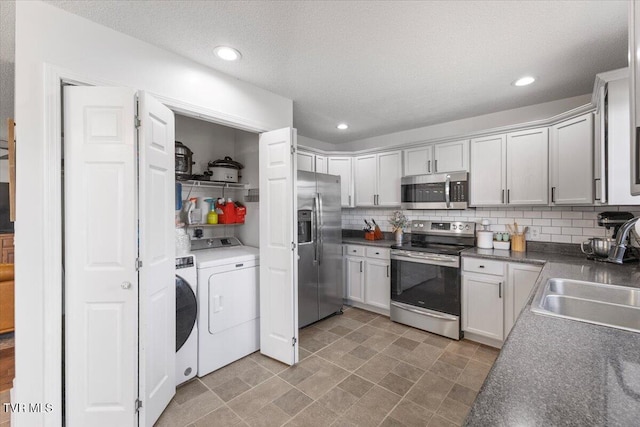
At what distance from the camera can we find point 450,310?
302cm

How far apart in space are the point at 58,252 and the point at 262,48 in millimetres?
1814

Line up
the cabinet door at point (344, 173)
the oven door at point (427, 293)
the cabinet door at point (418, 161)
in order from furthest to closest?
the cabinet door at point (344, 173)
the cabinet door at point (418, 161)
the oven door at point (427, 293)

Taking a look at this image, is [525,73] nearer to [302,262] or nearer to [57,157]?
[302,262]

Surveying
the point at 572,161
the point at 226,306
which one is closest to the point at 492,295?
the point at 572,161

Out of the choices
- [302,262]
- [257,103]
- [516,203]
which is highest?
[257,103]

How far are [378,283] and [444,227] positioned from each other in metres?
1.12

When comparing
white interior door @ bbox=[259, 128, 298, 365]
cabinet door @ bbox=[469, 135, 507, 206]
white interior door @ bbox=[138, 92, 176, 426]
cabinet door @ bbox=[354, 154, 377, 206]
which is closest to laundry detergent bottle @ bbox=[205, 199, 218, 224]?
white interior door @ bbox=[259, 128, 298, 365]

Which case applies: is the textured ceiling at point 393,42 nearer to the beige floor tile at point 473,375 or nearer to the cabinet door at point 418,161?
the cabinet door at point 418,161

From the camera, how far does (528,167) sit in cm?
288

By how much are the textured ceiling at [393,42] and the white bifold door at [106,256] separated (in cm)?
56

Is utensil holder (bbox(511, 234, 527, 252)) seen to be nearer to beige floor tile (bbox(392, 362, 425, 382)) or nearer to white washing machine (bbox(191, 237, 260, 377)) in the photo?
beige floor tile (bbox(392, 362, 425, 382))

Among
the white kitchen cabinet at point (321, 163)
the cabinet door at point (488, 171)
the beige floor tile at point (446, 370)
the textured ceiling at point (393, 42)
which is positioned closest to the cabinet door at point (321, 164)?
the white kitchen cabinet at point (321, 163)

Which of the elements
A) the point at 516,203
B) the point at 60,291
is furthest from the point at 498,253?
the point at 60,291

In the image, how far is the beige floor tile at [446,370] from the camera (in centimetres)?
234
